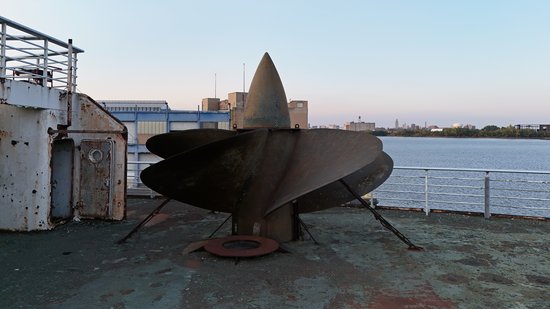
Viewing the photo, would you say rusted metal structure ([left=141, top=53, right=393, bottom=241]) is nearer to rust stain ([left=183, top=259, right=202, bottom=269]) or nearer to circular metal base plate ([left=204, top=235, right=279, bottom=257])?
circular metal base plate ([left=204, top=235, right=279, bottom=257])

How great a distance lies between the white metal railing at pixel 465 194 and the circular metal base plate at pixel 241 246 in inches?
154

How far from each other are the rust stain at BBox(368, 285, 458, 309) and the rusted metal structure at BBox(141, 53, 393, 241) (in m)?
2.12

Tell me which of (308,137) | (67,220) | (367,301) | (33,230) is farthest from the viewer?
(67,220)

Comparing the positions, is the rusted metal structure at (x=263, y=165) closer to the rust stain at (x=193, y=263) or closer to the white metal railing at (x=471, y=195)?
the rust stain at (x=193, y=263)

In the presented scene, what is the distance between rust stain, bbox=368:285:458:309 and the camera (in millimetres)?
5227

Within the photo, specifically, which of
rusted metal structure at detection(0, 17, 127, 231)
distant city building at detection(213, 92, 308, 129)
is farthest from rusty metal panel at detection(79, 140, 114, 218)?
distant city building at detection(213, 92, 308, 129)

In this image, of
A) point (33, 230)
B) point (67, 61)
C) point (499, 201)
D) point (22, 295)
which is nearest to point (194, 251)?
point (22, 295)

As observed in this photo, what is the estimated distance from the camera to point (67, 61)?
10445mm

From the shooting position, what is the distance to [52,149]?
9.72 metres

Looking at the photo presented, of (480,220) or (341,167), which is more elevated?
(341,167)

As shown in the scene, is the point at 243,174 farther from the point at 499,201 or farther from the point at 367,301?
the point at 499,201

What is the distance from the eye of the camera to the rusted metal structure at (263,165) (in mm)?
7453

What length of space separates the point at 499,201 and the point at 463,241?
26619mm

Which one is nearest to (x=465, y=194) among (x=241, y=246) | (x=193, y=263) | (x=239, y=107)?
(x=241, y=246)
